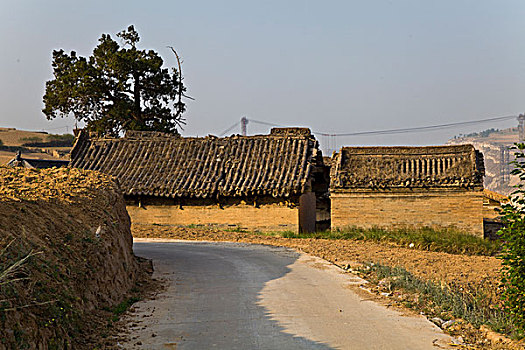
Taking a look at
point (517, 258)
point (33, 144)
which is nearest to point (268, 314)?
point (517, 258)

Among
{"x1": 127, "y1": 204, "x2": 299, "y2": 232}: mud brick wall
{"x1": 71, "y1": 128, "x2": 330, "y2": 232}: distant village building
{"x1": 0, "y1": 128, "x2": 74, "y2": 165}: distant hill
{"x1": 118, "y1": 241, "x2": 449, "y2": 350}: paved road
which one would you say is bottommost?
{"x1": 118, "y1": 241, "x2": 449, "y2": 350}: paved road

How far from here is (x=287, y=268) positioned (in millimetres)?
14781

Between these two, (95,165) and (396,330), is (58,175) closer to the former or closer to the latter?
(396,330)

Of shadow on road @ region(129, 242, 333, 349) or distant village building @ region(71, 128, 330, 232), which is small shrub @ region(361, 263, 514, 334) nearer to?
shadow on road @ region(129, 242, 333, 349)

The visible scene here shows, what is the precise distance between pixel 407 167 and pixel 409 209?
2492 mm

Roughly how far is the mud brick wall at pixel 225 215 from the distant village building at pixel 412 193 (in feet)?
7.15

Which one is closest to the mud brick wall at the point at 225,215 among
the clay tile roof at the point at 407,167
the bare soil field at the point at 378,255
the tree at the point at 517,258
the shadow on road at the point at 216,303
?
the bare soil field at the point at 378,255

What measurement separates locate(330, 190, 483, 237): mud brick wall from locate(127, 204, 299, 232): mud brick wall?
222 cm

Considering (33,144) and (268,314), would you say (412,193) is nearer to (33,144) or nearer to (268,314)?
(268,314)

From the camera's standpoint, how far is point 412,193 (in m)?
24.5

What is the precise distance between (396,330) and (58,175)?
28.9 ft

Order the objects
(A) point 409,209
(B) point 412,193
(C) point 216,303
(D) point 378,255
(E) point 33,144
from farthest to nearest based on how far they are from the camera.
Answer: (E) point 33,144 < (B) point 412,193 < (A) point 409,209 < (D) point 378,255 < (C) point 216,303

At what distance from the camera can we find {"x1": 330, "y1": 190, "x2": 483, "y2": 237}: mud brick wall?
78.1 feet

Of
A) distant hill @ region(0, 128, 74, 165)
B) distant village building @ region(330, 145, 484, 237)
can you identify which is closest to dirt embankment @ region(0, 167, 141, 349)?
distant village building @ region(330, 145, 484, 237)
